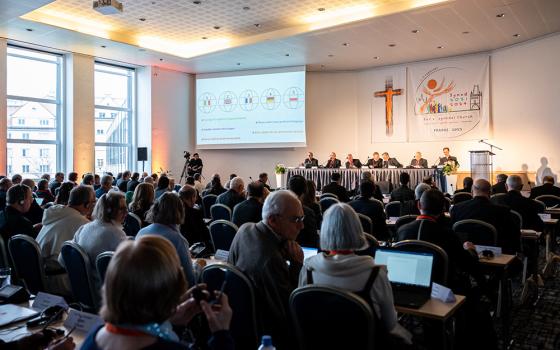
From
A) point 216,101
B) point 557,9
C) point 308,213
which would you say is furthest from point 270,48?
point 308,213

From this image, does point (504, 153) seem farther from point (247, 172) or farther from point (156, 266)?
point (156, 266)

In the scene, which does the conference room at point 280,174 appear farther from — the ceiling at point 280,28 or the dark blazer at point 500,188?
the dark blazer at point 500,188

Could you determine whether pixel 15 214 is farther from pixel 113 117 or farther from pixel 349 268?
pixel 113 117

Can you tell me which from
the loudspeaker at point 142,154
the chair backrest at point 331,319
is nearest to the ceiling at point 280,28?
the loudspeaker at point 142,154

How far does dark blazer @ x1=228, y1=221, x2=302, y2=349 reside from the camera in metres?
2.44

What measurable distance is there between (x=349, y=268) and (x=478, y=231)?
7.97 ft

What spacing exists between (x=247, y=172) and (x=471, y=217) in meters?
12.0

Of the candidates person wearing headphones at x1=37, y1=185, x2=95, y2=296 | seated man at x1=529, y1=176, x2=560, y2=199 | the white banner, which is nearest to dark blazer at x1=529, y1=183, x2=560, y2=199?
seated man at x1=529, y1=176, x2=560, y2=199

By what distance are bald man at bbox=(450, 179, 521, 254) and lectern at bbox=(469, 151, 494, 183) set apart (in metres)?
8.56

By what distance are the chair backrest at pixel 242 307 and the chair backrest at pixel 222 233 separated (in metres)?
1.87

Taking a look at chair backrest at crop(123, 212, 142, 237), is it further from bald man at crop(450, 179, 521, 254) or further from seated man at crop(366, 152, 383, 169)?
seated man at crop(366, 152, 383, 169)

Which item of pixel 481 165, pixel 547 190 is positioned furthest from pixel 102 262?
pixel 481 165

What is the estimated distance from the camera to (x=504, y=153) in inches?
496

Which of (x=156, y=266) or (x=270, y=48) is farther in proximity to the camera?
(x=270, y=48)
